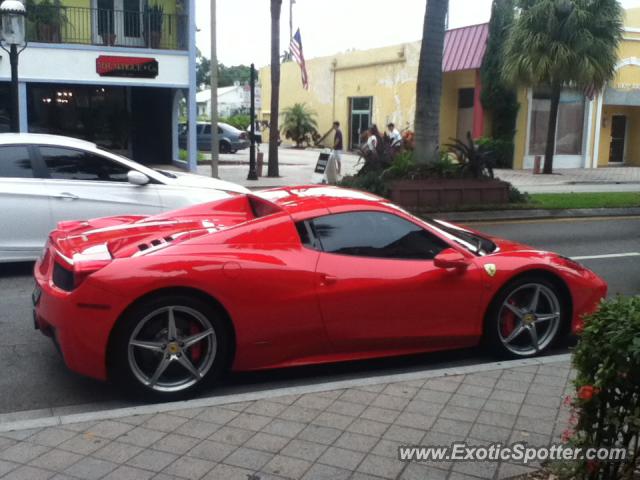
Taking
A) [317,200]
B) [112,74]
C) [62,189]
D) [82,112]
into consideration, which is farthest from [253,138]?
[317,200]

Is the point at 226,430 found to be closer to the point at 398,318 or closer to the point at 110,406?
the point at 110,406

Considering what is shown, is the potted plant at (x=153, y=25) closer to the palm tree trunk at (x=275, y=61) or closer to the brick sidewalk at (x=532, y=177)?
the palm tree trunk at (x=275, y=61)

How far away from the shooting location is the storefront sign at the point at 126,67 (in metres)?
21.1

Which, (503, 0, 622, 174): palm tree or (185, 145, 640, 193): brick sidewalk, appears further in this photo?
(503, 0, 622, 174): palm tree

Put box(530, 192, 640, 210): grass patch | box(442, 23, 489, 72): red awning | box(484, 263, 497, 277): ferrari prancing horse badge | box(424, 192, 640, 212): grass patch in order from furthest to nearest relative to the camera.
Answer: box(442, 23, 489, 72): red awning < box(530, 192, 640, 210): grass patch < box(424, 192, 640, 212): grass patch < box(484, 263, 497, 277): ferrari prancing horse badge

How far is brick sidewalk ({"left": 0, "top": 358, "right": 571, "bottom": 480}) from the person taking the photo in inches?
142

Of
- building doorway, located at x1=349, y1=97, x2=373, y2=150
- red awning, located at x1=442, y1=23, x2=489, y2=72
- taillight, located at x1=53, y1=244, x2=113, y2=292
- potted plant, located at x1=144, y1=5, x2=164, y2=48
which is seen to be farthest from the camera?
building doorway, located at x1=349, y1=97, x2=373, y2=150

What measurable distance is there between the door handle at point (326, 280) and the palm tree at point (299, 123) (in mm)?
40353

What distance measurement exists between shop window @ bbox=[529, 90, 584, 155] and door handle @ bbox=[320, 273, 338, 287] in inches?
1067

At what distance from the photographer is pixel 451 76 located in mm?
33031

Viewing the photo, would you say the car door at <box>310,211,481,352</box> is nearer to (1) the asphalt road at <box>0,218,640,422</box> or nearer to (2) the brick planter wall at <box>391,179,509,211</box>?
(1) the asphalt road at <box>0,218,640,422</box>

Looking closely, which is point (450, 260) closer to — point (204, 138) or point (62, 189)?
point (62, 189)

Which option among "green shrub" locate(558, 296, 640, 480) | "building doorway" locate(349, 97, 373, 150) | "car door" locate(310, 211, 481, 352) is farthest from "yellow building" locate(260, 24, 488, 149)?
"green shrub" locate(558, 296, 640, 480)

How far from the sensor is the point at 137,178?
8.73m
